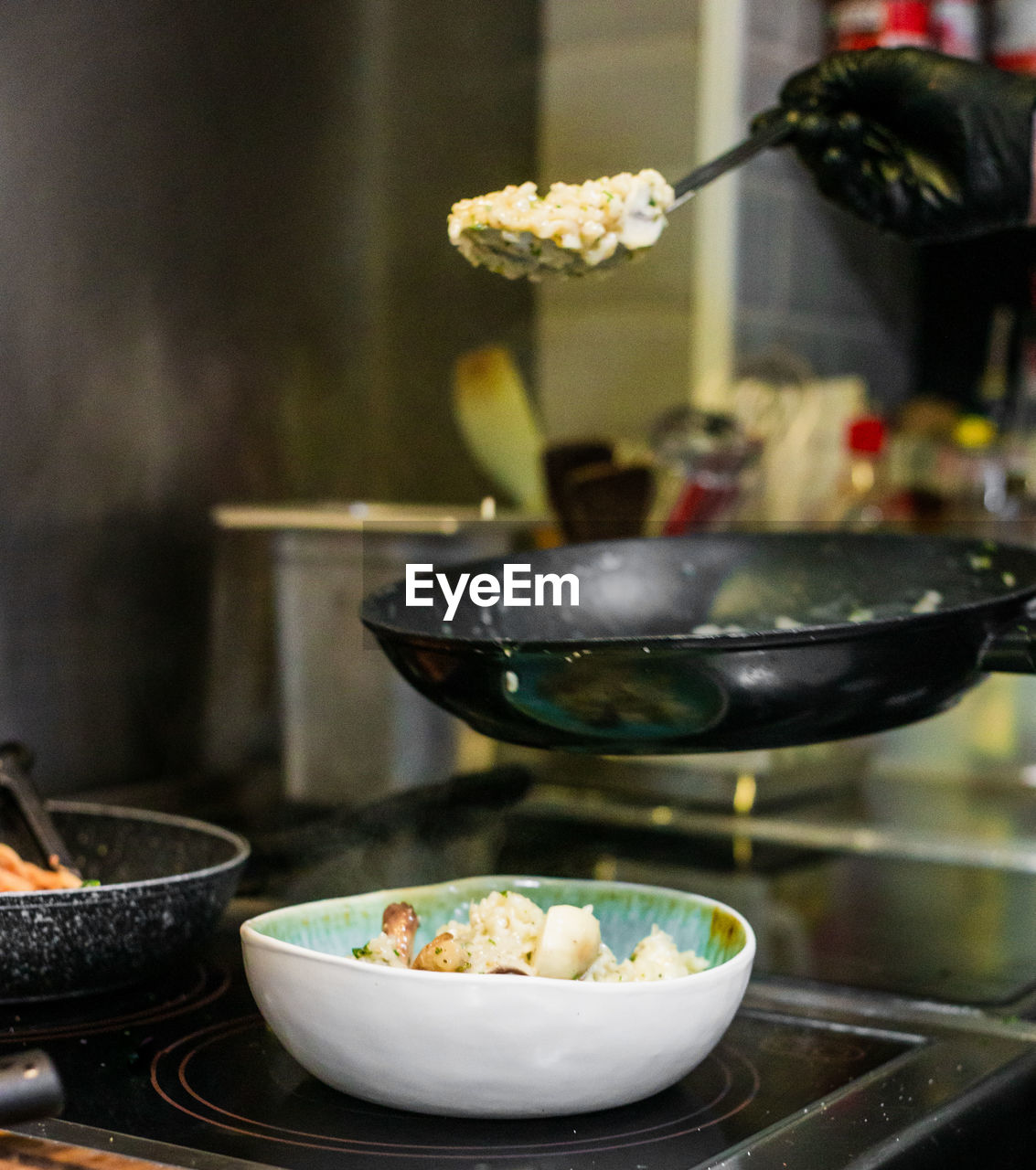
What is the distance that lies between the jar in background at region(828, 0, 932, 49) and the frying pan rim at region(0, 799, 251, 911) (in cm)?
125

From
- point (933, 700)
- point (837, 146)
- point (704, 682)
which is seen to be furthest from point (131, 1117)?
point (837, 146)

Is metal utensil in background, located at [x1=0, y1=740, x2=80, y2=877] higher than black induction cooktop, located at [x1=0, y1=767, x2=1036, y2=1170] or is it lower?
higher

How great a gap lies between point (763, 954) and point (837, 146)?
0.49 m

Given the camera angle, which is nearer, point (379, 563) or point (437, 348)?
point (379, 563)

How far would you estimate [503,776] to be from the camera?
0.90 meters

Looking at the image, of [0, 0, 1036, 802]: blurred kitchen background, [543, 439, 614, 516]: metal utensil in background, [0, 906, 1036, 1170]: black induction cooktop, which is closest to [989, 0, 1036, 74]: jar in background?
[0, 0, 1036, 802]: blurred kitchen background

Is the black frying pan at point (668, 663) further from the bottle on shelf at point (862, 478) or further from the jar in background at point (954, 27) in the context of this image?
the jar in background at point (954, 27)

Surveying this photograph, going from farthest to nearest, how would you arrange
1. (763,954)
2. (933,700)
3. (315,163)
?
(315,163) → (763,954) → (933,700)

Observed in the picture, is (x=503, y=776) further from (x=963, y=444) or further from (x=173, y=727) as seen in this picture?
(x=963, y=444)

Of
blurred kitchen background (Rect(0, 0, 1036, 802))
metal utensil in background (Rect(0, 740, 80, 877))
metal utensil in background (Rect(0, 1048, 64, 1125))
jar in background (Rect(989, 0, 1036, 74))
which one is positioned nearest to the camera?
metal utensil in background (Rect(0, 1048, 64, 1125))

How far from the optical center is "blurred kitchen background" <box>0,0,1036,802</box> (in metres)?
0.94

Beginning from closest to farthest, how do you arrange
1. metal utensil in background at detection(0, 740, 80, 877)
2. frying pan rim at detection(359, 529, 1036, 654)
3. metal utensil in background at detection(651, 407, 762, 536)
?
frying pan rim at detection(359, 529, 1036, 654) < metal utensil in background at detection(0, 740, 80, 877) < metal utensil in background at detection(651, 407, 762, 536)

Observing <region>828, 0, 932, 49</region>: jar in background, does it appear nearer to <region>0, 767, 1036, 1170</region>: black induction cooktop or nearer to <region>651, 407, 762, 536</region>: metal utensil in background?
<region>651, 407, 762, 536</region>: metal utensil in background

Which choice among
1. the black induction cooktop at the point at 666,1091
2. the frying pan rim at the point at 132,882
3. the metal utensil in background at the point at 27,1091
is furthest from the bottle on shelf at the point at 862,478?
the metal utensil in background at the point at 27,1091
